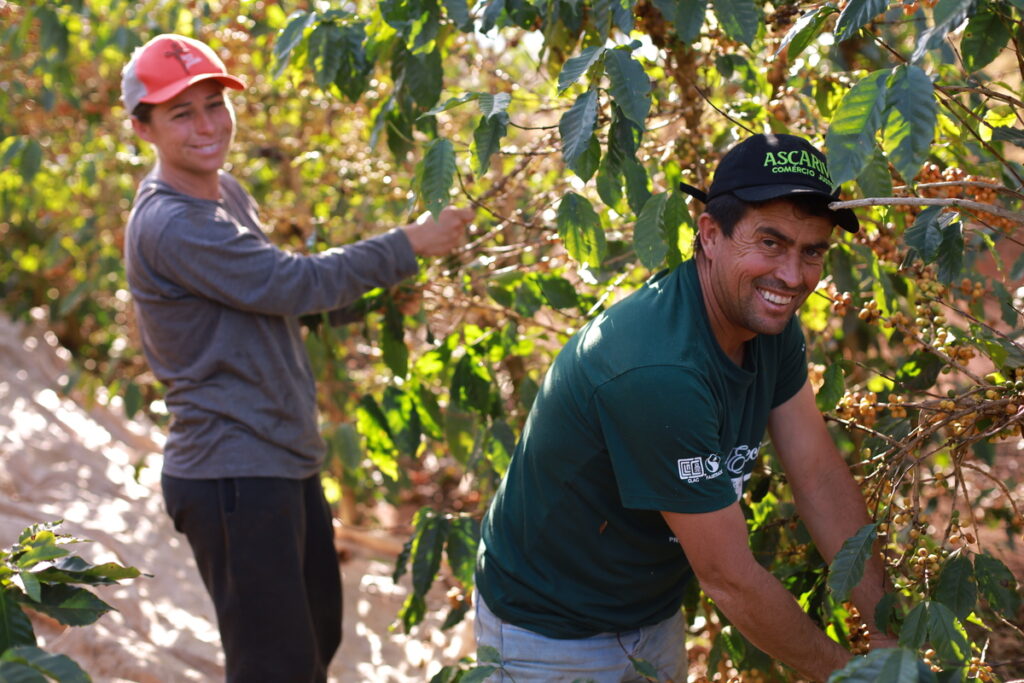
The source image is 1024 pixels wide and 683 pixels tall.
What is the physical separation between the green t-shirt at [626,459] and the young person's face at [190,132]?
1185 mm

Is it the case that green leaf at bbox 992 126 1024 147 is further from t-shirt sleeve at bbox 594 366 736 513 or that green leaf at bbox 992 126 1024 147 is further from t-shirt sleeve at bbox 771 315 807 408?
t-shirt sleeve at bbox 594 366 736 513

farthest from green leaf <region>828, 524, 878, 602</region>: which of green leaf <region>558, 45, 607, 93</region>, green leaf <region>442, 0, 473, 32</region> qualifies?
green leaf <region>442, 0, 473, 32</region>

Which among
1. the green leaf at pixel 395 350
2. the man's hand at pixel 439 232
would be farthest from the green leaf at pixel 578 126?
the green leaf at pixel 395 350

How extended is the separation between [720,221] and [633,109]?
0.25 m

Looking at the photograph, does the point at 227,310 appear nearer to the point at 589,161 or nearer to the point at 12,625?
the point at 589,161

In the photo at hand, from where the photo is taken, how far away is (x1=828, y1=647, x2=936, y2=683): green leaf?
1.34 meters

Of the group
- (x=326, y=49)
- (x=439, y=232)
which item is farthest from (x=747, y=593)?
(x=326, y=49)

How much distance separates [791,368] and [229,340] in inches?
52.6

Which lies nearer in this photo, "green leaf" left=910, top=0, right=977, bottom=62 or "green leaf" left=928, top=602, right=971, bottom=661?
"green leaf" left=910, top=0, right=977, bottom=62

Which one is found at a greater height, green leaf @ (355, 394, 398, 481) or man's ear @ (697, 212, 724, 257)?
man's ear @ (697, 212, 724, 257)

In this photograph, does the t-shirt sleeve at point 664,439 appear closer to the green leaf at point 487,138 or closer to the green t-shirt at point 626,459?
the green t-shirt at point 626,459

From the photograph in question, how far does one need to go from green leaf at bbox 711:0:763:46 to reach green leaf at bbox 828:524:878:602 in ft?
3.04

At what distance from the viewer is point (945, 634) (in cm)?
167

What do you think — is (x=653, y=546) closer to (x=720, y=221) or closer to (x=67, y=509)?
(x=720, y=221)
